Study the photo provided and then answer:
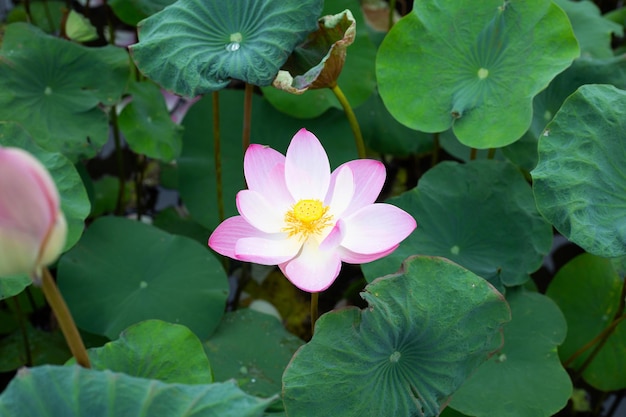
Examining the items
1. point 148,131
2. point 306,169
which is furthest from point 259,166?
point 148,131

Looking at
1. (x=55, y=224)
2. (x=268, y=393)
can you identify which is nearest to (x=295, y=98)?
(x=268, y=393)

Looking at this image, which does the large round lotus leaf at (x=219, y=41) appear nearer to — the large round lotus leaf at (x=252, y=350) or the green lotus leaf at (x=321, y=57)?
the green lotus leaf at (x=321, y=57)

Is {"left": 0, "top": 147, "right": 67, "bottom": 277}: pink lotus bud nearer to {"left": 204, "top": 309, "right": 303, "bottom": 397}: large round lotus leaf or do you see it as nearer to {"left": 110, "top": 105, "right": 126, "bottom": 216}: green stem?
{"left": 204, "top": 309, "right": 303, "bottom": 397}: large round lotus leaf

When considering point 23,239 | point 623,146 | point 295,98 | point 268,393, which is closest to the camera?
point 23,239

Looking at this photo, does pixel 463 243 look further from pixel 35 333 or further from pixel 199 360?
pixel 35 333

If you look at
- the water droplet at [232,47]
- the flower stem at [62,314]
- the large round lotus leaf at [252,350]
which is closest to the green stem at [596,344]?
the large round lotus leaf at [252,350]

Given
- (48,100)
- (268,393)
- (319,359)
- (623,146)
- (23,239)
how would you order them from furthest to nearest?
(48,100), (268,393), (623,146), (319,359), (23,239)

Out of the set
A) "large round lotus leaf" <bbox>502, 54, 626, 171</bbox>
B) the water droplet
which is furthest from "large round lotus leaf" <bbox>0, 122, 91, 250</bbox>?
"large round lotus leaf" <bbox>502, 54, 626, 171</bbox>
